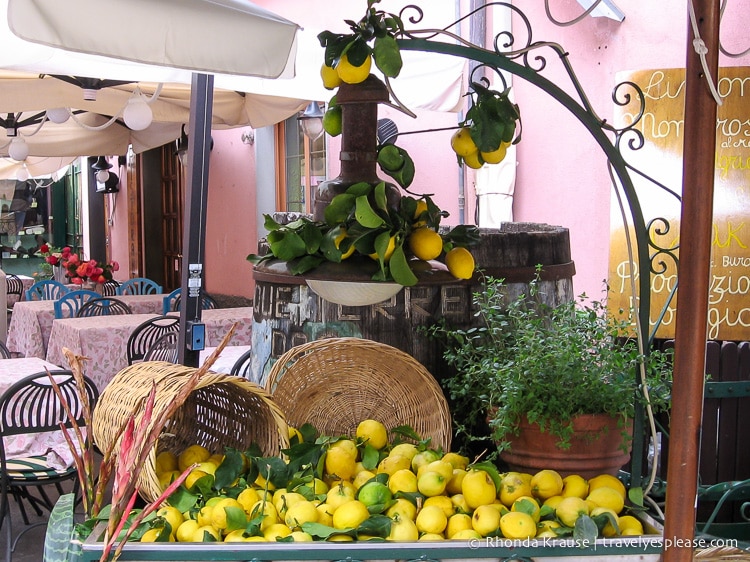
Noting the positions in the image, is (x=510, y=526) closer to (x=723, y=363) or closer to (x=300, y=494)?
(x=300, y=494)

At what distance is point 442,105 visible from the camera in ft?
15.8

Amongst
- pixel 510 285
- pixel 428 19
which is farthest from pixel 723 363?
pixel 428 19

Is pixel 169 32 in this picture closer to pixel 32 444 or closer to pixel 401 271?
pixel 401 271

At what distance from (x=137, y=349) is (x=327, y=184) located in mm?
4274

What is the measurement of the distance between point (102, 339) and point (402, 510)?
4.28 metres

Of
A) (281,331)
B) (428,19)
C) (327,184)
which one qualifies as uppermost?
(428,19)

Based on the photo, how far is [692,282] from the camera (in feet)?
4.41

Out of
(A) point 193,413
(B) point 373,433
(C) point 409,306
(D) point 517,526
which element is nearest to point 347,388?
(B) point 373,433

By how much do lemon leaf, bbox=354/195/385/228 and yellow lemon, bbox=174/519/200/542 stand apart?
78cm

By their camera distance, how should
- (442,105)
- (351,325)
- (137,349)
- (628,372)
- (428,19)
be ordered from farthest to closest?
(428,19)
(137,349)
(442,105)
(351,325)
(628,372)

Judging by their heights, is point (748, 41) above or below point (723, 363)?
above

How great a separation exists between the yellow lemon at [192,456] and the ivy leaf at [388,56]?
1.12m

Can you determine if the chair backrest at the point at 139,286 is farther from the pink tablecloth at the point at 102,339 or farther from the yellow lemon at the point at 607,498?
the yellow lemon at the point at 607,498

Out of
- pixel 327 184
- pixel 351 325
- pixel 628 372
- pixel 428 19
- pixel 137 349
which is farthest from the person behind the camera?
pixel 428 19
